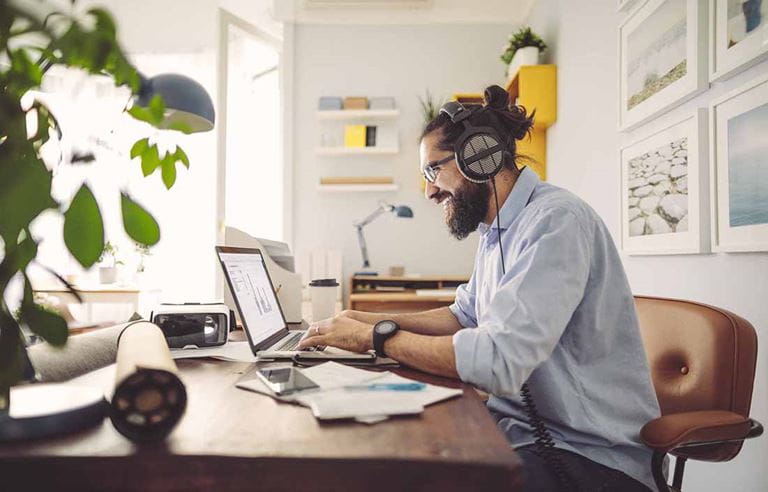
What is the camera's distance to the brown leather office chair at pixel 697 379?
980 mm

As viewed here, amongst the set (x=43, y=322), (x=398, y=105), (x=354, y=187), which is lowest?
(x=43, y=322)

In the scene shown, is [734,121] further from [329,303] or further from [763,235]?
[329,303]

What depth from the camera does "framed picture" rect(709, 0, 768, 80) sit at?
4.40 ft

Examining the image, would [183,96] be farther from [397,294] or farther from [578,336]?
[397,294]

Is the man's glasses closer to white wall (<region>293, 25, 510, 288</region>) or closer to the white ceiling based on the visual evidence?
white wall (<region>293, 25, 510, 288</region>)

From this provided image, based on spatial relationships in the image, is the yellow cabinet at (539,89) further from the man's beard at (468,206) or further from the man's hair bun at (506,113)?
the man's beard at (468,206)

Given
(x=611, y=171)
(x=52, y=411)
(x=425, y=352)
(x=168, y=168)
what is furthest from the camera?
(x=611, y=171)

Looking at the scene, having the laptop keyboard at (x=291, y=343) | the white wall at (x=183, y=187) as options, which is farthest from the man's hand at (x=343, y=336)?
the white wall at (x=183, y=187)

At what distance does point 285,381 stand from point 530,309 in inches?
17.9

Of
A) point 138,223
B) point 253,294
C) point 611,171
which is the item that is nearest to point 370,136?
point 611,171

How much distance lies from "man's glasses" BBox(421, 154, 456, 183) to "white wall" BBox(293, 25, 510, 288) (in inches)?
109

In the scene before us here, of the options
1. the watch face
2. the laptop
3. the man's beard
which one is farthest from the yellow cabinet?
the watch face

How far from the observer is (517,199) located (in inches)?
52.0

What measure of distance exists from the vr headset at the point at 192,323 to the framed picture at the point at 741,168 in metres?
1.37
